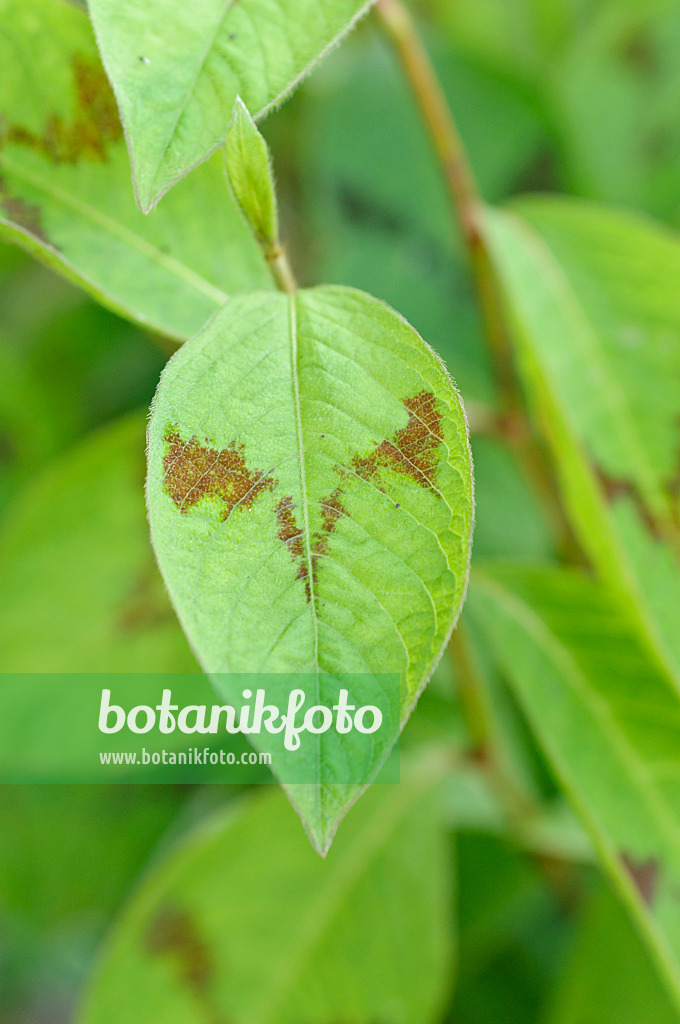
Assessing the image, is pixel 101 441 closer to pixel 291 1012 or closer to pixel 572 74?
pixel 291 1012

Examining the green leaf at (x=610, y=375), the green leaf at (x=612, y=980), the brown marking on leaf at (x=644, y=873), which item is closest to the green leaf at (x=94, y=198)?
the green leaf at (x=610, y=375)

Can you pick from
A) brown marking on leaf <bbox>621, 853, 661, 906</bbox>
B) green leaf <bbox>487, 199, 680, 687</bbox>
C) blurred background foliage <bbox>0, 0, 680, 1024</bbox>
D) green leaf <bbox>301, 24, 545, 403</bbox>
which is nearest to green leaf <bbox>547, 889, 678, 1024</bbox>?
blurred background foliage <bbox>0, 0, 680, 1024</bbox>

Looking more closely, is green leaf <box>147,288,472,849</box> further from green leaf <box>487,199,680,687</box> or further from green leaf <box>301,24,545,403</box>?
green leaf <box>301,24,545,403</box>

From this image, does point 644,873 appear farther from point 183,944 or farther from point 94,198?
point 94,198

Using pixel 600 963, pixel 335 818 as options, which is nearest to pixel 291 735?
pixel 335 818

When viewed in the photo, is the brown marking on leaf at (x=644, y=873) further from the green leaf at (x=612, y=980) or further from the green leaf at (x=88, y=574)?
the green leaf at (x=88, y=574)

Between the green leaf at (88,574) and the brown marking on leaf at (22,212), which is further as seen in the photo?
the green leaf at (88,574)
